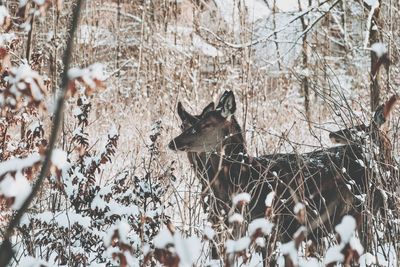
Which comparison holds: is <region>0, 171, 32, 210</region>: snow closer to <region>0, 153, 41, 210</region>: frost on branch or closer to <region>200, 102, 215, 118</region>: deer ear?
<region>0, 153, 41, 210</region>: frost on branch

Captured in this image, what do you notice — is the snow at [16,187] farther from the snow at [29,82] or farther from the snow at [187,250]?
the snow at [187,250]

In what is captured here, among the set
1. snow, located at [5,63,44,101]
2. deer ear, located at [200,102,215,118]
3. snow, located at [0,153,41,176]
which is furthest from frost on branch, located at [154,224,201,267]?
deer ear, located at [200,102,215,118]

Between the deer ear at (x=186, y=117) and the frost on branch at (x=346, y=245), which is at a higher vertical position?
the deer ear at (x=186, y=117)

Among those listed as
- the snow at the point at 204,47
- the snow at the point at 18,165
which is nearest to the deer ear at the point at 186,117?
the snow at the point at 18,165

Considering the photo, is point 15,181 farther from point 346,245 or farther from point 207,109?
point 207,109

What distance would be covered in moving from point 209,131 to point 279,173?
86cm

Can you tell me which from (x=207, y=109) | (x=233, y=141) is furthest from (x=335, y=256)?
(x=207, y=109)

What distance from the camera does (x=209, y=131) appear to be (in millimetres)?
4898

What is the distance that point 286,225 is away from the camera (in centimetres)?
430

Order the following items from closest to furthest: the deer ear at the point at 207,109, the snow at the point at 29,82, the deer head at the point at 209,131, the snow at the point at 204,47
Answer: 1. the snow at the point at 29,82
2. the deer head at the point at 209,131
3. the deer ear at the point at 207,109
4. the snow at the point at 204,47

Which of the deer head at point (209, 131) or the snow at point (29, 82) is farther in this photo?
the deer head at point (209, 131)

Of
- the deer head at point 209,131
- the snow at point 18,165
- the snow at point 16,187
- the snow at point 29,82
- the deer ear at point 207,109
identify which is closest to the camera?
the snow at point 16,187

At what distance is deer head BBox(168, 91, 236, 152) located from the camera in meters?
4.82

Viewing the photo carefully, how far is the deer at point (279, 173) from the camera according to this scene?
411 cm
